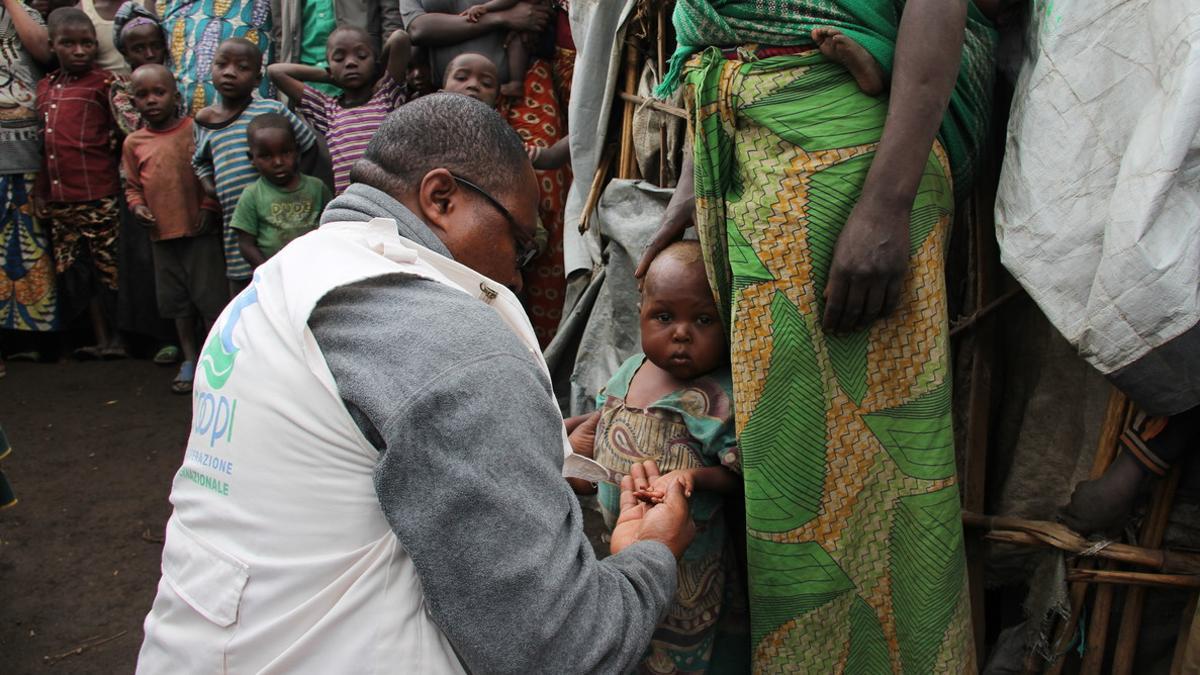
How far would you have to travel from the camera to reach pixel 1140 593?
201cm

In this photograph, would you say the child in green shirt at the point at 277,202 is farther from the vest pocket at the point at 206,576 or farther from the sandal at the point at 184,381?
the vest pocket at the point at 206,576

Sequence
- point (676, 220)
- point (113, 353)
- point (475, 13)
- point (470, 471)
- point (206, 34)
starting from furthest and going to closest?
point (113, 353) → point (206, 34) → point (475, 13) → point (676, 220) → point (470, 471)

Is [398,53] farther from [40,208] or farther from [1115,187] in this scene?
[1115,187]

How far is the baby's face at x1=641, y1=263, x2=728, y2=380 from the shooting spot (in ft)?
6.91

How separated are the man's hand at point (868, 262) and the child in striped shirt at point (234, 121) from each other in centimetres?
392

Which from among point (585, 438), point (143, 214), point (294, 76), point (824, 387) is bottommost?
point (143, 214)

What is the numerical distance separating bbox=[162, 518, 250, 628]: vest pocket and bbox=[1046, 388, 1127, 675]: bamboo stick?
1689 mm

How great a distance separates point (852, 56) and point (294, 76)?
404 centimetres

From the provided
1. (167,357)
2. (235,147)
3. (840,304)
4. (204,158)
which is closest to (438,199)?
(840,304)

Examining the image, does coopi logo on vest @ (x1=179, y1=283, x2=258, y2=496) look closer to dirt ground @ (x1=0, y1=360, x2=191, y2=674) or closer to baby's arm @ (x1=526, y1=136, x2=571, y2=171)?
dirt ground @ (x1=0, y1=360, x2=191, y2=674)

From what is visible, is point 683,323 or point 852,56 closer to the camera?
point 852,56

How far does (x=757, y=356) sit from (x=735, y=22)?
0.66 meters

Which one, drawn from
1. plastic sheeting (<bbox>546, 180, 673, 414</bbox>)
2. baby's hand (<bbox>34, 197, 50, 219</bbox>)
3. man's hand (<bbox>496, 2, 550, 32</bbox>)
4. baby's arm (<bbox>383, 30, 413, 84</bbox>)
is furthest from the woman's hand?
baby's hand (<bbox>34, 197, 50, 219</bbox>)

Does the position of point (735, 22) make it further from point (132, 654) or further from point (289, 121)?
point (289, 121)
